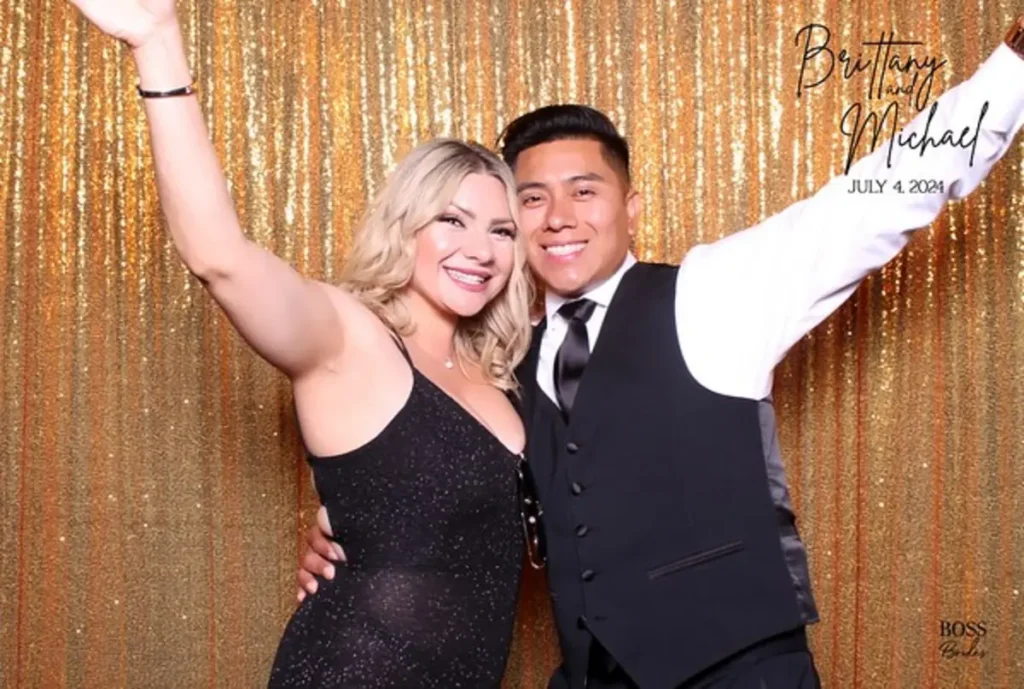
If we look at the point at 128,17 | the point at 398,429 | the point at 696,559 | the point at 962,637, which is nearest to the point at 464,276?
the point at 398,429

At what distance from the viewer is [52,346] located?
2668 millimetres

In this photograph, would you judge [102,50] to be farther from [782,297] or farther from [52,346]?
[782,297]

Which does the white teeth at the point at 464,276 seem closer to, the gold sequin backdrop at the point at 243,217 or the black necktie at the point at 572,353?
the black necktie at the point at 572,353

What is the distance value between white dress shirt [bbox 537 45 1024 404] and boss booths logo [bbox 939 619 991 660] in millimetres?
932

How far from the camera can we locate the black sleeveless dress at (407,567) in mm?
1680

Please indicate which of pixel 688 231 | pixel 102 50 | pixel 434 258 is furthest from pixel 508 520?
pixel 102 50

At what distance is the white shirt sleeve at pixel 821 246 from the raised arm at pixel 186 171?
766mm

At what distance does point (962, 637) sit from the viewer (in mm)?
2584

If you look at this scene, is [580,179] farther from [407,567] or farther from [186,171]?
[186,171]

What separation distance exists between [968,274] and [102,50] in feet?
6.05

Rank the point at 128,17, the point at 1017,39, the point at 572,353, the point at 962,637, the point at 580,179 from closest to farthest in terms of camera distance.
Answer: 1. the point at 128,17
2. the point at 1017,39
3. the point at 572,353
4. the point at 580,179
5. the point at 962,637

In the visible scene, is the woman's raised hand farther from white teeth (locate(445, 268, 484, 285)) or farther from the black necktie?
the black necktie

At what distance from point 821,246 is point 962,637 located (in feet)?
3.54

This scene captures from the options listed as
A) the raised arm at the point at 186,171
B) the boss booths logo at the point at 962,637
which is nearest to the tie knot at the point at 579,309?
the raised arm at the point at 186,171
